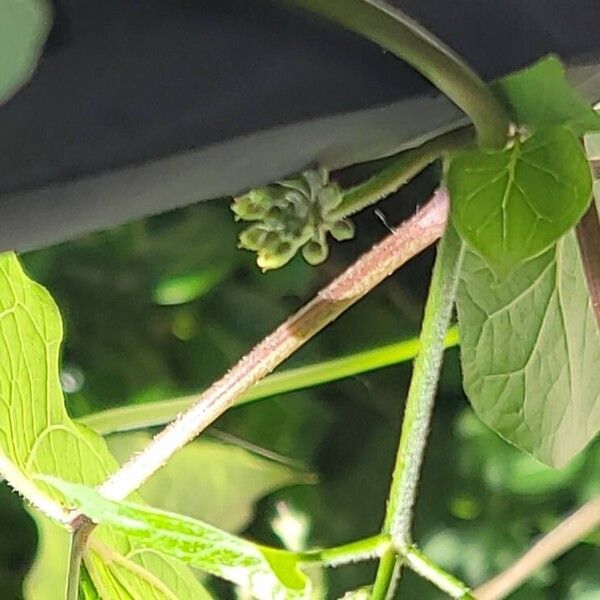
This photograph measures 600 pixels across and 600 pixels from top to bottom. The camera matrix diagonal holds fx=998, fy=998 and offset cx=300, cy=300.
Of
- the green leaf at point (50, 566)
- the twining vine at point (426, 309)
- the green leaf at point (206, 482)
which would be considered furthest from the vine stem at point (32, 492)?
the green leaf at point (206, 482)

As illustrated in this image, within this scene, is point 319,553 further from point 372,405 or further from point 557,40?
point 372,405

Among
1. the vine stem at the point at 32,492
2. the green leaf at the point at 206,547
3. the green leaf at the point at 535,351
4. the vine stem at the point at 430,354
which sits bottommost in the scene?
the green leaf at the point at 206,547

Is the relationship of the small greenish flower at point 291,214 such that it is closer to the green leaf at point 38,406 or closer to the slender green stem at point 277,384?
the green leaf at point 38,406

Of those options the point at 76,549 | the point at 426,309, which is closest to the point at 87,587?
the point at 76,549

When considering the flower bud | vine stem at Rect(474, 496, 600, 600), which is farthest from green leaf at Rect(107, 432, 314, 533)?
the flower bud

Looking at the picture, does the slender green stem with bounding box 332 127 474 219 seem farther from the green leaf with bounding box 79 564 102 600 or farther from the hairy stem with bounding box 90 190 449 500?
the green leaf with bounding box 79 564 102 600
